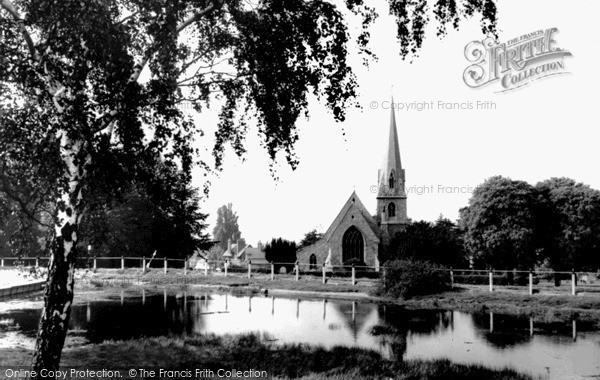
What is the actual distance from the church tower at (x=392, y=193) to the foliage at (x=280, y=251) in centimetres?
1059

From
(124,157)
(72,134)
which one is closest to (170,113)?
(124,157)

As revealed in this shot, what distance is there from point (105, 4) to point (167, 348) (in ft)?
27.6

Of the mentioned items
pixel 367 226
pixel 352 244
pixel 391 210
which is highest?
pixel 391 210

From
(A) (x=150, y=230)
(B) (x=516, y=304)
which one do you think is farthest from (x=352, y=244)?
(B) (x=516, y=304)

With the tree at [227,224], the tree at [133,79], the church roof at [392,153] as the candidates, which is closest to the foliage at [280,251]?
the church roof at [392,153]

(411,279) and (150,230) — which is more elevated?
(150,230)

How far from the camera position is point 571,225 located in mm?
37531

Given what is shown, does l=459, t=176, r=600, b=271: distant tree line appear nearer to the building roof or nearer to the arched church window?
the arched church window

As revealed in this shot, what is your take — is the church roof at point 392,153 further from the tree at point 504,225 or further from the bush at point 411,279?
the bush at point 411,279

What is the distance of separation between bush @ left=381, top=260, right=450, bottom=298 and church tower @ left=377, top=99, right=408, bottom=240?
28200 millimetres

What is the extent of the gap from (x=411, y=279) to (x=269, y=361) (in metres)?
18.1

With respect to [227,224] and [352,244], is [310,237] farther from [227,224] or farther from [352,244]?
[227,224]

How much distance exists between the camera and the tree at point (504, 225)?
3612 centimetres

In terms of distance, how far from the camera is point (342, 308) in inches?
983
